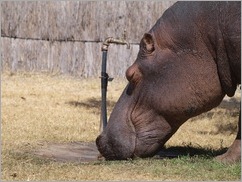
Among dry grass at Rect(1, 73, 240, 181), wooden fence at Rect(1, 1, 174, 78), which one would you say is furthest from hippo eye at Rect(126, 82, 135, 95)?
wooden fence at Rect(1, 1, 174, 78)

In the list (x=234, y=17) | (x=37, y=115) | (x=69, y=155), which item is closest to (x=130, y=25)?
(x=37, y=115)

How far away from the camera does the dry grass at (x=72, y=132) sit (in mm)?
5816

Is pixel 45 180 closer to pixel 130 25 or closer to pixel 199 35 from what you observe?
pixel 199 35

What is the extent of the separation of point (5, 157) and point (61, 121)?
133 inches

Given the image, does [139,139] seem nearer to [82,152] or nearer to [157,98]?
[157,98]

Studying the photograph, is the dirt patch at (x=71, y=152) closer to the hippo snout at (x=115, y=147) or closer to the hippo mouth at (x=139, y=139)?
the hippo snout at (x=115, y=147)

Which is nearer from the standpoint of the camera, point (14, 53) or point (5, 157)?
point (5, 157)

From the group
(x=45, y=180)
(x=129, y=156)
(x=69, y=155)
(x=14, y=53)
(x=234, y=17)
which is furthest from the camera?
(x=14, y=53)

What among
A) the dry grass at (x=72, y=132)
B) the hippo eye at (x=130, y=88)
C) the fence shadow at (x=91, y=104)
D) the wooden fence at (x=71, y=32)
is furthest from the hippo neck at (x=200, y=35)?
the wooden fence at (x=71, y=32)

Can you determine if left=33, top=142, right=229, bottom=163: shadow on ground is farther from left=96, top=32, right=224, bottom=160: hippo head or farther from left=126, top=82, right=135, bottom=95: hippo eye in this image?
left=126, top=82, right=135, bottom=95: hippo eye

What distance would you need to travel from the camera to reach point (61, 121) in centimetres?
1028

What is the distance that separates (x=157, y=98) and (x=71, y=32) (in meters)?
9.66

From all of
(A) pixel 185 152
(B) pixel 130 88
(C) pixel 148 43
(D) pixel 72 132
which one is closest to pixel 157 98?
(B) pixel 130 88

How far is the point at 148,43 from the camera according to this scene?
6.69 m
